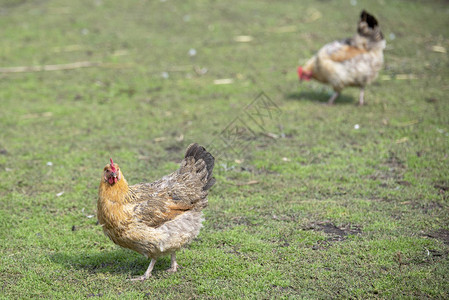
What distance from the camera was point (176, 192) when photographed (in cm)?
546

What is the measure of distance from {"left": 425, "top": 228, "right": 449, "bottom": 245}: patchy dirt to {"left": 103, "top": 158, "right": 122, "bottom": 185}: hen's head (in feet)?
12.3

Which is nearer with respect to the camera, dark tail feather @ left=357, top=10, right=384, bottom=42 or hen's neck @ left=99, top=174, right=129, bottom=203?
hen's neck @ left=99, top=174, right=129, bottom=203

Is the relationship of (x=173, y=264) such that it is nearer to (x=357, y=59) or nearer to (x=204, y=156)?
(x=204, y=156)

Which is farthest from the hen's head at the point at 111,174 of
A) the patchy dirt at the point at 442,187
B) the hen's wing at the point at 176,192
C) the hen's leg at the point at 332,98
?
the hen's leg at the point at 332,98

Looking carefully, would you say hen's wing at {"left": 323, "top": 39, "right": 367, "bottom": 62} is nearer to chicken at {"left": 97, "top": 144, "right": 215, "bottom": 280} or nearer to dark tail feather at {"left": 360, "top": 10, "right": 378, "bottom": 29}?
dark tail feather at {"left": 360, "top": 10, "right": 378, "bottom": 29}

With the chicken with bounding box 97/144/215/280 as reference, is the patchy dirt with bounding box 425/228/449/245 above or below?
below

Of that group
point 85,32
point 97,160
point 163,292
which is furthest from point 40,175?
point 85,32

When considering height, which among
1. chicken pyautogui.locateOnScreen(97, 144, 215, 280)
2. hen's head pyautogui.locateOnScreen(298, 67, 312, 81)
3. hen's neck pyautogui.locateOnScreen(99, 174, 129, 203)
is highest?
hen's neck pyautogui.locateOnScreen(99, 174, 129, 203)

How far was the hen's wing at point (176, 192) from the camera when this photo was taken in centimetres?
522

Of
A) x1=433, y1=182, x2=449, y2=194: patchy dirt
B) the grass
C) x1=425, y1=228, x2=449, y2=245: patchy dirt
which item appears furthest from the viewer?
x1=433, y1=182, x2=449, y2=194: patchy dirt

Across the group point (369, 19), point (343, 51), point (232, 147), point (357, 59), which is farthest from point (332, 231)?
point (369, 19)

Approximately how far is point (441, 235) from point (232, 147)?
4.06m

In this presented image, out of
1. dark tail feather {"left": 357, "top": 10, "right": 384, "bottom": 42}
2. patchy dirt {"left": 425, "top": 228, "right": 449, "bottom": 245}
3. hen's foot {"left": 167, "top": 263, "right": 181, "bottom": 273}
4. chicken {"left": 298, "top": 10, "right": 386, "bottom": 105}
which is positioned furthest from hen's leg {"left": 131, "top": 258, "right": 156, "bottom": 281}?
dark tail feather {"left": 357, "top": 10, "right": 384, "bottom": 42}

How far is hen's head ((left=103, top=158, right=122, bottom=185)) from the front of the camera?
505cm
